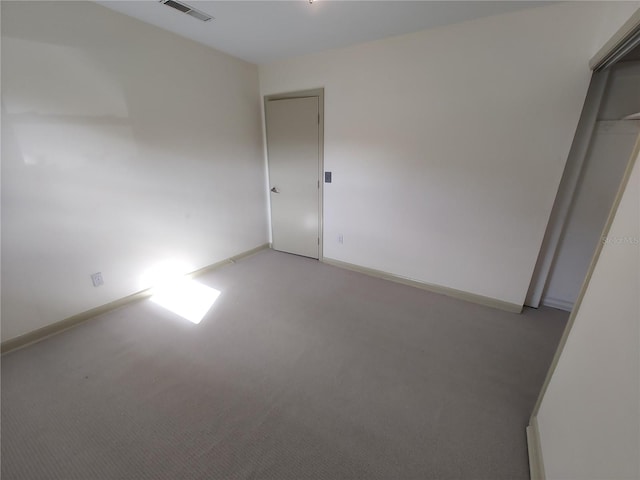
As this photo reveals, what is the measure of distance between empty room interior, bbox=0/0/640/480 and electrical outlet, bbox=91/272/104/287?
10 mm

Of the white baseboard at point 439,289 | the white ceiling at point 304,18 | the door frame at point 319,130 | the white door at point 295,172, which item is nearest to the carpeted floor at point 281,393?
the white baseboard at point 439,289

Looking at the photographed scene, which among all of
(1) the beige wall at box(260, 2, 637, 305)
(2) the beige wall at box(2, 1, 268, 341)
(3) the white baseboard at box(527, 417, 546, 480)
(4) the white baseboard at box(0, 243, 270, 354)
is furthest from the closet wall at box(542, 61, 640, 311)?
(4) the white baseboard at box(0, 243, 270, 354)

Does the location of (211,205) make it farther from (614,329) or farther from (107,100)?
(614,329)

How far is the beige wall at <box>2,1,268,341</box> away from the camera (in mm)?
1812

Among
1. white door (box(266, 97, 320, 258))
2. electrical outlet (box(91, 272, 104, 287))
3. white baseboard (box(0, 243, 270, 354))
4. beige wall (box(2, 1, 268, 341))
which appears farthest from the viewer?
white door (box(266, 97, 320, 258))

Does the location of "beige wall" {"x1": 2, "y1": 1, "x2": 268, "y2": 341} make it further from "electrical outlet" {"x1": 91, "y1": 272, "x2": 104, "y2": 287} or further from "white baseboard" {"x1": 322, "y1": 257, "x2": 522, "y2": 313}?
"white baseboard" {"x1": 322, "y1": 257, "x2": 522, "y2": 313}

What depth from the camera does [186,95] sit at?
8.84ft

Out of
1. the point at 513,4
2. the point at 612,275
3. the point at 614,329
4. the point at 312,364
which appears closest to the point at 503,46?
the point at 513,4

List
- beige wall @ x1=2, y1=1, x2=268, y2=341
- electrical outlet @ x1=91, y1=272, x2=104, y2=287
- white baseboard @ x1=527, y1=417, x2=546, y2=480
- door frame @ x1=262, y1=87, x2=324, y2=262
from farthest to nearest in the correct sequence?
door frame @ x1=262, y1=87, x2=324, y2=262 < electrical outlet @ x1=91, y1=272, x2=104, y2=287 < beige wall @ x1=2, y1=1, x2=268, y2=341 < white baseboard @ x1=527, y1=417, x2=546, y2=480

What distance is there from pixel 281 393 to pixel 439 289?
2.06 m

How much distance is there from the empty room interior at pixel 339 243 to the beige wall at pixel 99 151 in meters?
0.01

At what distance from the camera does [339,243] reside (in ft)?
11.3

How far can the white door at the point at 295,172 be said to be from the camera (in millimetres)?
3275

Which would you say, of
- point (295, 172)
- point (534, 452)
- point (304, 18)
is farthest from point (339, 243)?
point (534, 452)
